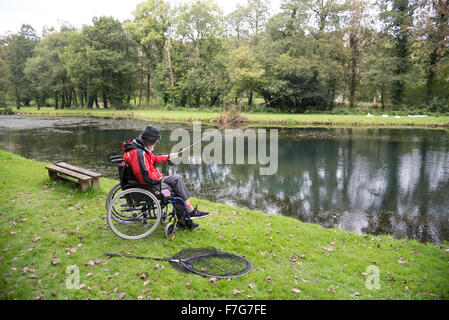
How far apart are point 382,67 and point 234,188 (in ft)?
107

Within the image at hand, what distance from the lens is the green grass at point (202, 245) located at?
3.74 metres

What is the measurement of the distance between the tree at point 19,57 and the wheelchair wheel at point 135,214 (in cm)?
5595

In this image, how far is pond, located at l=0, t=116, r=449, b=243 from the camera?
795 cm

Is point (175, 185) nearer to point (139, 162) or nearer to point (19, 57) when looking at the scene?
point (139, 162)

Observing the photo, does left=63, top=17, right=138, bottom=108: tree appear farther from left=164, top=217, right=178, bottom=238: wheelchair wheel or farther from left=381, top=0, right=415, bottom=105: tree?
left=164, top=217, right=178, bottom=238: wheelchair wheel

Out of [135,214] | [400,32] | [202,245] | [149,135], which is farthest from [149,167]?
[400,32]

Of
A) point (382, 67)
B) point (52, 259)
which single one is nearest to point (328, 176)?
point (52, 259)

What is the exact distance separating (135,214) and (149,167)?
0.89 m

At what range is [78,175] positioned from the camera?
278 inches

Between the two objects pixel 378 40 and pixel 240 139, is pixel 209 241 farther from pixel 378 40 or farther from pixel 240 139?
pixel 378 40

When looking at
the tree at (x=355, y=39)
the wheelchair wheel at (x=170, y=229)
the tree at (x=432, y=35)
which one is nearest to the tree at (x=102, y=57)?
the tree at (x=355, y=39)

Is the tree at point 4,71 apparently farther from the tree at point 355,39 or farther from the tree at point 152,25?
the tree at point 355,39

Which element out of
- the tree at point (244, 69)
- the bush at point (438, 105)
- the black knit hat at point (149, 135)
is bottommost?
the black knit hat at point (149, 135)

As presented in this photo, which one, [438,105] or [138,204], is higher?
[438,105]
